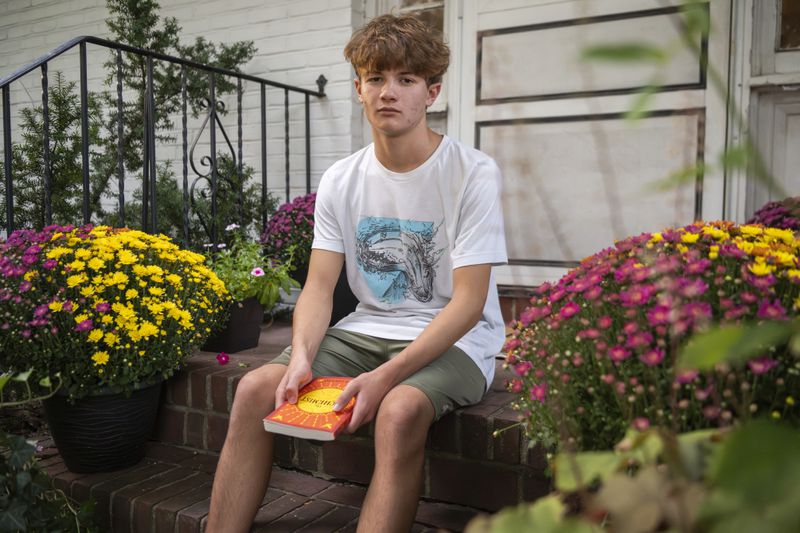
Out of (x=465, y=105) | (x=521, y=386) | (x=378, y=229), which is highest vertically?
(x=465, y=105)

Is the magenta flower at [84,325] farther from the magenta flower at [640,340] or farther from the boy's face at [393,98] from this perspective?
the magenta flower at [640,340]

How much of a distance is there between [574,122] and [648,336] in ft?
7.09

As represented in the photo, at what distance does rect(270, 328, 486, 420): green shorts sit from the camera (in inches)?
64.6

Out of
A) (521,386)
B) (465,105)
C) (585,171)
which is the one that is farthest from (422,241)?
(465,105)

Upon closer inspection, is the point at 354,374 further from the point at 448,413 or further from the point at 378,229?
the point at 378,229

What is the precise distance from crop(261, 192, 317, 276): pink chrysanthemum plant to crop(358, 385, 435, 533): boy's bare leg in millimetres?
1646

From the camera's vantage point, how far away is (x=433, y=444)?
1.85m

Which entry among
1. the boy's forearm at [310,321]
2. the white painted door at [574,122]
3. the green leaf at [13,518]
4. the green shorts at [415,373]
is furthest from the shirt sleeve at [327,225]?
the white painted door at [574,122]

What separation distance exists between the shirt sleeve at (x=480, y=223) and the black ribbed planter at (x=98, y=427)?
1090mm

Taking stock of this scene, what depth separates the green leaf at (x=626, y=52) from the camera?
279 mm

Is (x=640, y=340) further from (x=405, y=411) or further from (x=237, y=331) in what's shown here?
(x=237, y=331)

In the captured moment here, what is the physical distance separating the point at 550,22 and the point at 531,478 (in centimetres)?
214

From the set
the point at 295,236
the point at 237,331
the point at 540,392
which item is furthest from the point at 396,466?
the point at 295,236

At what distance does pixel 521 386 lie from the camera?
1.42 m
